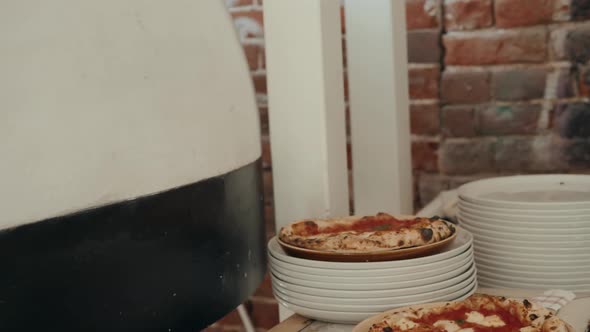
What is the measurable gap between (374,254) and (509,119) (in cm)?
80

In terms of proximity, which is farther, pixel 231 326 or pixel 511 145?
pixel 231 326

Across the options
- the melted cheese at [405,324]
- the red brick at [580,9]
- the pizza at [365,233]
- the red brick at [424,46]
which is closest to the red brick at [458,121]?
the red brick at [424,46]

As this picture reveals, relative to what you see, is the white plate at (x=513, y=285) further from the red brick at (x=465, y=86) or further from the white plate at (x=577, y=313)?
the red brick at (x=465, y=86)

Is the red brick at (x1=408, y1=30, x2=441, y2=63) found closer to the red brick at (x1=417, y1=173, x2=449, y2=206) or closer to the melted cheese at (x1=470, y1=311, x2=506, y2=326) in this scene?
the red brick at (x1=417, y1=173, x2=449, y2=206)

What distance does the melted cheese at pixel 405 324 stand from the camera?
61cm

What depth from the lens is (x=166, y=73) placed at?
572mm

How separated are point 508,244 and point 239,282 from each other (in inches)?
13.5

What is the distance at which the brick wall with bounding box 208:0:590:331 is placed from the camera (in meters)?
1.35

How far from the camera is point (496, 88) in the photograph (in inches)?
55.2

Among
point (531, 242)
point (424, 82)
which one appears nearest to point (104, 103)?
point (531, 242)

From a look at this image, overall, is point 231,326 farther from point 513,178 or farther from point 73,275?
point 73,275

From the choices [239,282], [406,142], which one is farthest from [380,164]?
[239,282]

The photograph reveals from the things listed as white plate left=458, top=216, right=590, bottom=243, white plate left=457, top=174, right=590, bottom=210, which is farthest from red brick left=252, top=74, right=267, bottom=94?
white plate left=458, top=216, right=590, bottom=243

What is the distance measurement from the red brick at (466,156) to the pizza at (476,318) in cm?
79
